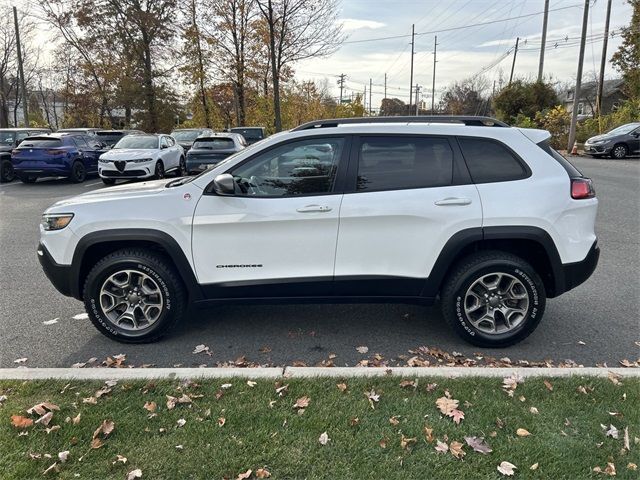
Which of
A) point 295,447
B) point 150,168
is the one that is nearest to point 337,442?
point 295,447

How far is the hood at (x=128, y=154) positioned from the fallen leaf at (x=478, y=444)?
13595 millimetres

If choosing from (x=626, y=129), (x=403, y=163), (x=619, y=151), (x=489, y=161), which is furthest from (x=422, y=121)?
(x=626, y=129)

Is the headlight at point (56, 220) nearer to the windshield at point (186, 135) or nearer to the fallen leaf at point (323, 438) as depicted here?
the fallen leaf at point (323, 438)

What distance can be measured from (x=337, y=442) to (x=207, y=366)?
1.41m

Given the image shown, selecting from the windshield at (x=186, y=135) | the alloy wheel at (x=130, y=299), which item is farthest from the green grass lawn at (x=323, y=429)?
the windshield at (x=186, y=135)

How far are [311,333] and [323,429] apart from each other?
1479 millimetres

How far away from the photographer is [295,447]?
2.60 metres

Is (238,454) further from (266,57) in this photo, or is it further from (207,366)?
(266,57)

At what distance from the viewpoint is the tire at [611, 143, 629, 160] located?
66.6 feet

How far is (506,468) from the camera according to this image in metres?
2.43

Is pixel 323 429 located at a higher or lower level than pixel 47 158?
lower

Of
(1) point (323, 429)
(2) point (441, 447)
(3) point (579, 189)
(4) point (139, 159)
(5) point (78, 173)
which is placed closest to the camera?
(2) point (441, 447)

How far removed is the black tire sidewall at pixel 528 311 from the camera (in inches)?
147

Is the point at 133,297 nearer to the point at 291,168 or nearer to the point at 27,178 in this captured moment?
the point at 291,168
